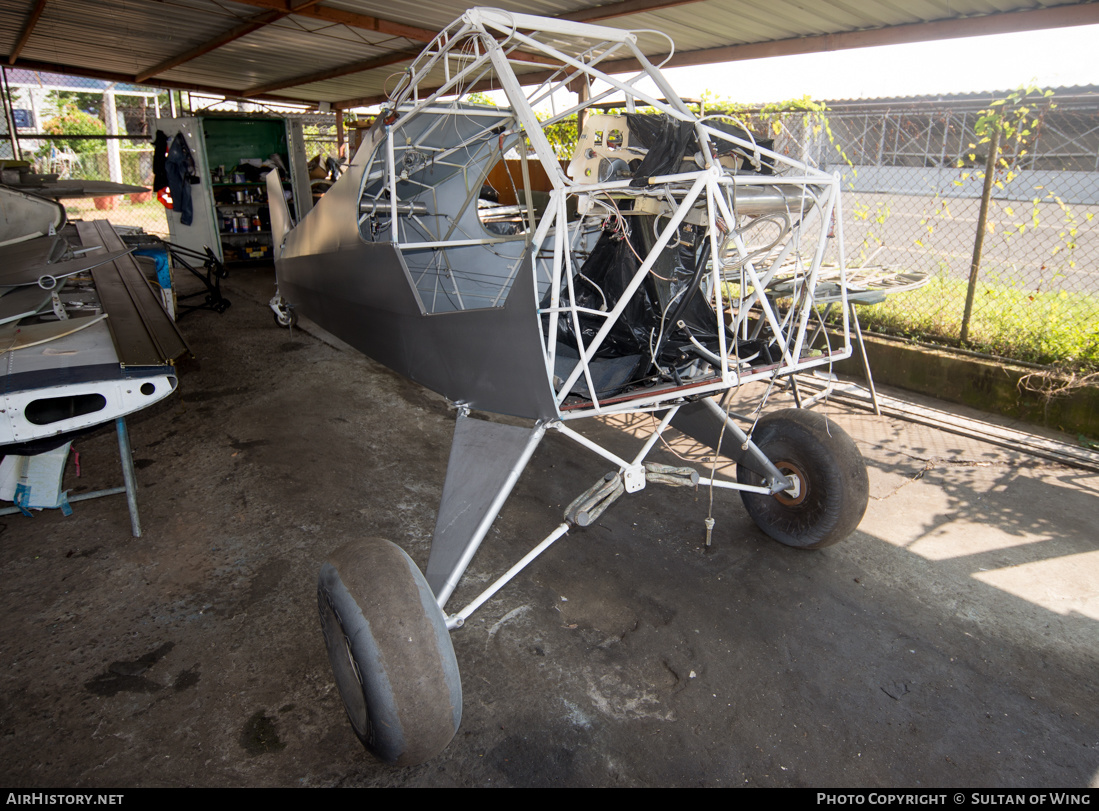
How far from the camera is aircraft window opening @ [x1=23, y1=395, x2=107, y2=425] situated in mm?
2659

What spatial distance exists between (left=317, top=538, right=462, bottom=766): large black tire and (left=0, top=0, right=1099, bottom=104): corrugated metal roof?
12.8ft

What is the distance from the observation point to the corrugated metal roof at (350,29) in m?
5.86

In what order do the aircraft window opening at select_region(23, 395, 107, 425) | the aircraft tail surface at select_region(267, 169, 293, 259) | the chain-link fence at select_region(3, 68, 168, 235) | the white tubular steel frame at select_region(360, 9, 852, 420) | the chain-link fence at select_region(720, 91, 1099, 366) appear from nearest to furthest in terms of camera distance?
the white tubular steel frame at select_region(360, 9, 852, 420) < the aircraft window opening at select_region(23, 395, 107, 425) < the chain-link fence at select_region(720, 91, 1099, 366) < the aircraft tail surface at select_region(267, 169, 293, 259) < the chain-link fence at select_region(3, 68, 168, 235)

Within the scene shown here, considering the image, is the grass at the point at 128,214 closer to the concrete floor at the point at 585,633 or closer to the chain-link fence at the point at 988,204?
the concrete floor at the point at 585,633

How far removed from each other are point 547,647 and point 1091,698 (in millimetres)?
2082

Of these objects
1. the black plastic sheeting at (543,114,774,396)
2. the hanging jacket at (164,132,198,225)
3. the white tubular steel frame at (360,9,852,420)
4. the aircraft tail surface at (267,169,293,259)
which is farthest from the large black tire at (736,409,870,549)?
the hanging jacket at (164,132,198,225)

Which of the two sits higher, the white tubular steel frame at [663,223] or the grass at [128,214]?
the grass at [128,214]

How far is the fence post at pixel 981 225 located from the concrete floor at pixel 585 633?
1.49 metres

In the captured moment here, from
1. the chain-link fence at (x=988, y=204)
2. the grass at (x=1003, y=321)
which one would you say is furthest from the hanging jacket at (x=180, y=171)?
the grass at (x=1003, y=321)

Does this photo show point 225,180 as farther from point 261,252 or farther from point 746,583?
point 746,583

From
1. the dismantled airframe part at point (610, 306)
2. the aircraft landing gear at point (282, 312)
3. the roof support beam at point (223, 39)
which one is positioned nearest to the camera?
the dismantled airframe part at point (610, 306)

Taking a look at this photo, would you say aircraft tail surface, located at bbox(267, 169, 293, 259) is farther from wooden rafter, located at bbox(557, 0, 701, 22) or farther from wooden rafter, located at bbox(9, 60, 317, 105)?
wooden rafter, located at bbox(9, 60, 317, 105)

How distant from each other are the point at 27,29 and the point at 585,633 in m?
13.1

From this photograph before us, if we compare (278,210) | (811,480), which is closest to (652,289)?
(811,480)
